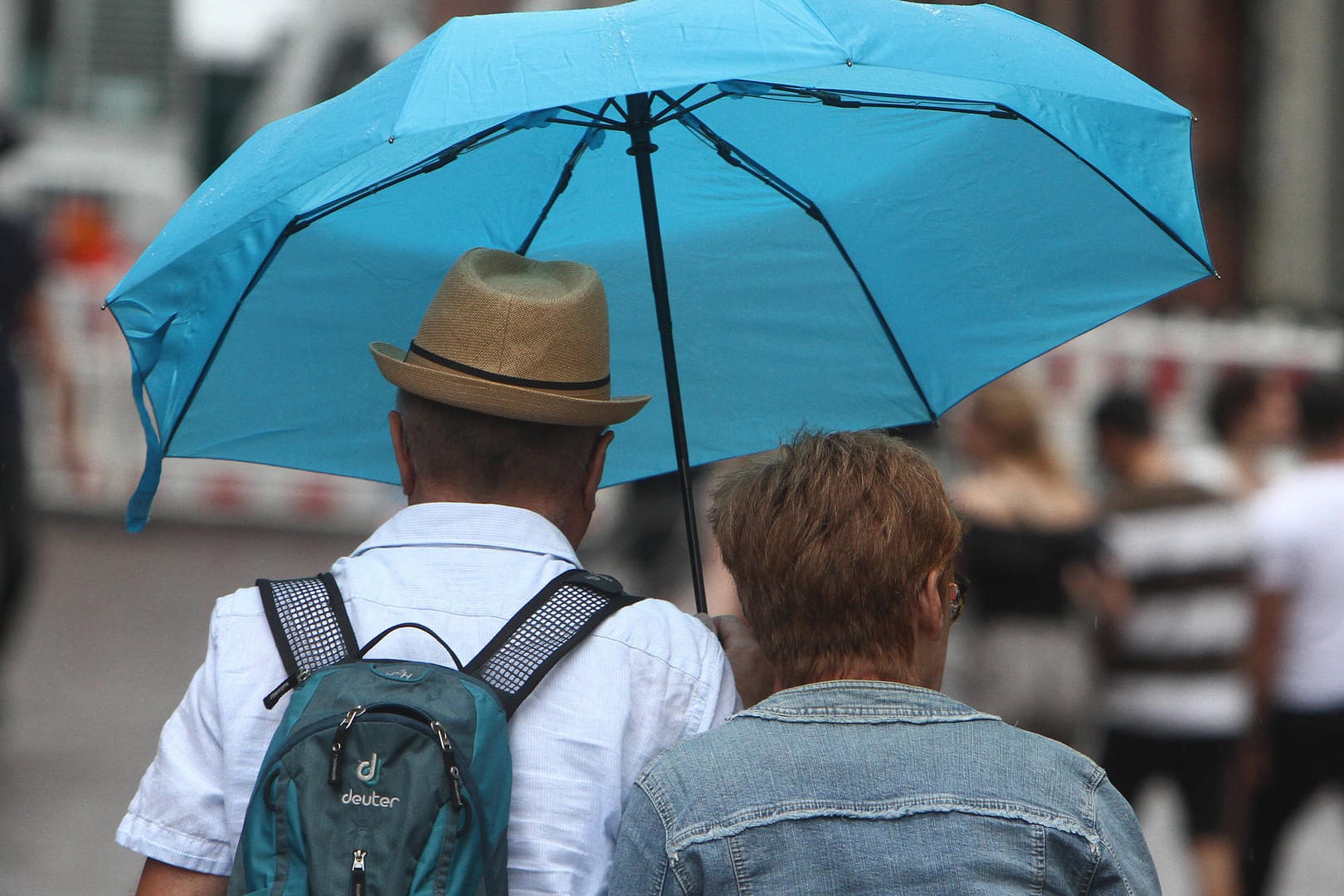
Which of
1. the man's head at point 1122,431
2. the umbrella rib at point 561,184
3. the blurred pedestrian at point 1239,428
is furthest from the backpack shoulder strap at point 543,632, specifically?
the blurred pedestrian at point 1239,428

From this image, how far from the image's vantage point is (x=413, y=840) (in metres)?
1.72

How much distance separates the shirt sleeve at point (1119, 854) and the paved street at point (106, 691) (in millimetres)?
3597

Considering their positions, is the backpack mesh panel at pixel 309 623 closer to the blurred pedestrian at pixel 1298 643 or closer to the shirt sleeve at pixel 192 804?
the shirt sleeve at pixel 192 804

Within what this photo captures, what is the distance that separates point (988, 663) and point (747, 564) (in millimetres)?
3152

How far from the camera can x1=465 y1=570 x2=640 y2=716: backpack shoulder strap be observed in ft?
5.94

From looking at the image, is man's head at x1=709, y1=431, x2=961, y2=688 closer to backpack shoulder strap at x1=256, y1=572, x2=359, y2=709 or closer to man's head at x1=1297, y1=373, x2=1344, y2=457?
backpack shoulder strap at x1=256, y1=572, x2=359, y2=709

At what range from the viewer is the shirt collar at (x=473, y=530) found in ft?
6.41

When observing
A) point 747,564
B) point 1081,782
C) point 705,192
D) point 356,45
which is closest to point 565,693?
point 747,564

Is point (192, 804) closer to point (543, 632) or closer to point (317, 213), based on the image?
point (543, 632)

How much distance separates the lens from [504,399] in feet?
6.48

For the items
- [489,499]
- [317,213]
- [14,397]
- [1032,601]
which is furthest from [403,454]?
[14,397]

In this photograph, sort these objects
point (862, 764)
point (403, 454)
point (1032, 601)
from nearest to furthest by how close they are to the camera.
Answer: point (862, 764) < point (403, 454) < point (1032, 601)

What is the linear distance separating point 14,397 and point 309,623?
4140 millimetres

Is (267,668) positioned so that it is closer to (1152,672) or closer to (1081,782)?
(1081,782)
